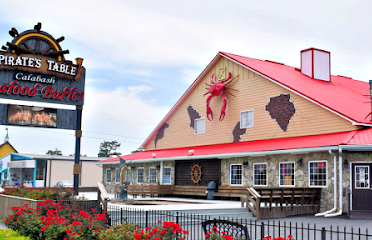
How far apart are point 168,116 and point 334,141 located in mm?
16288

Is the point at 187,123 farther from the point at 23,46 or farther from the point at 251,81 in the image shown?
the point at 23,46

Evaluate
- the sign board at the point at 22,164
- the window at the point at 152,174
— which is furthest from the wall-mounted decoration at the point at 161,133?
the sign board at the point at 22,164

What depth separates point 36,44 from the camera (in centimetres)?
2395

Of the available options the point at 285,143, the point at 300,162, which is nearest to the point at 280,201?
the point at 300,162

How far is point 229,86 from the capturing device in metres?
29.2

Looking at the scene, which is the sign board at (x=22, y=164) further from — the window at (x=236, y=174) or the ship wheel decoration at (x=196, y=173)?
the window at (x=236, y=174)

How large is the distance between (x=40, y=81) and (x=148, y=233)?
53.8ft

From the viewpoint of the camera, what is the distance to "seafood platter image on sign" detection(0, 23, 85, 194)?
76.8 ft

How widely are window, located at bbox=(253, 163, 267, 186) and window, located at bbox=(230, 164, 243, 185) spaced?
3.78 feet

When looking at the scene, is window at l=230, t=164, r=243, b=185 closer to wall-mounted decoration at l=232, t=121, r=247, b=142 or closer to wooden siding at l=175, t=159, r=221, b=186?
wooden siding at l=175, t=159, r=221, b=186

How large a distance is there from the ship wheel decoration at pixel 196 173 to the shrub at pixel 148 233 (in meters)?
18.6

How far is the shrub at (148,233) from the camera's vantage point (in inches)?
362

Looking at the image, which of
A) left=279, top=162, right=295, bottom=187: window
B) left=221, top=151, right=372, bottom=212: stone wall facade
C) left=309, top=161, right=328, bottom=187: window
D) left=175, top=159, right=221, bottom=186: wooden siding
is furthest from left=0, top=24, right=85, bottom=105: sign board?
left=309, top=161, right=328, bottom=187: window

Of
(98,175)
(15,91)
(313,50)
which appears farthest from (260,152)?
(98,175)
